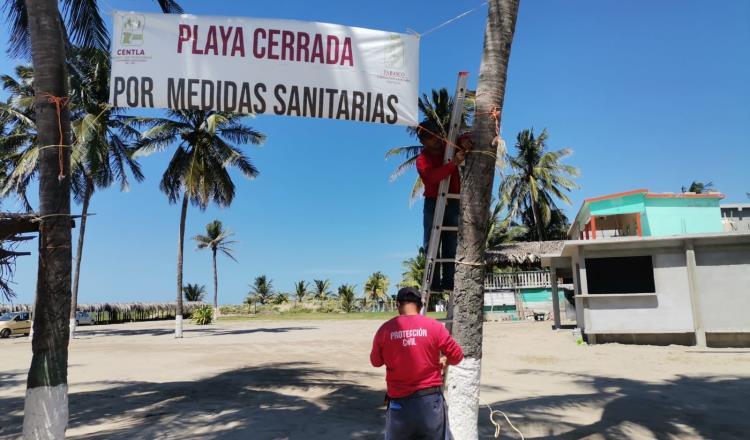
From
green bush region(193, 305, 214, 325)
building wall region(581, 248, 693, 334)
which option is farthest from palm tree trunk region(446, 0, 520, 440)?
green bush region(193, 305, 214, 325)

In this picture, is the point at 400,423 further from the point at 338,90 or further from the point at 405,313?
the point at 338,90

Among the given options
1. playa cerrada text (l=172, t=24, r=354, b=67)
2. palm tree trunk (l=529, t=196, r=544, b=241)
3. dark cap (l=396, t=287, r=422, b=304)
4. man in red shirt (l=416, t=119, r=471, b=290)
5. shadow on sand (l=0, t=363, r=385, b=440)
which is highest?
palm tree trunk (l=529, t=196, r=544, b=241)

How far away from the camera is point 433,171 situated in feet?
15.6

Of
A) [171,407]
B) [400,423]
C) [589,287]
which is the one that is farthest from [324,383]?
[589,287]

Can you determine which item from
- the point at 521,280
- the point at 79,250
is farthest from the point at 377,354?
the point at 521,280

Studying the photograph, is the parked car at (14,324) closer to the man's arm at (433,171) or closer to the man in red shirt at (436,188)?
the man in red shirt at (436,188)

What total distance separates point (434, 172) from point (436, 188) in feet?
1.04

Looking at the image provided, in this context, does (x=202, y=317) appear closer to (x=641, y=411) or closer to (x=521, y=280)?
(x=521, y=280)

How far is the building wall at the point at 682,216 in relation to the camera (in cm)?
1978

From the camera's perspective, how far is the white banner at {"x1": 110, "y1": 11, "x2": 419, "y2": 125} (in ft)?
14.9

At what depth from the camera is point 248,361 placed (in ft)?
45.5

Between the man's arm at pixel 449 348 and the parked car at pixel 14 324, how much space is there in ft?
107

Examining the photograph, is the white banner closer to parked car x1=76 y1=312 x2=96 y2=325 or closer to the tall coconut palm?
the tall coconut palm

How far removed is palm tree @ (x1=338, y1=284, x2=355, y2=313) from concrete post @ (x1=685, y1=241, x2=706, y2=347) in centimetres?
4324
